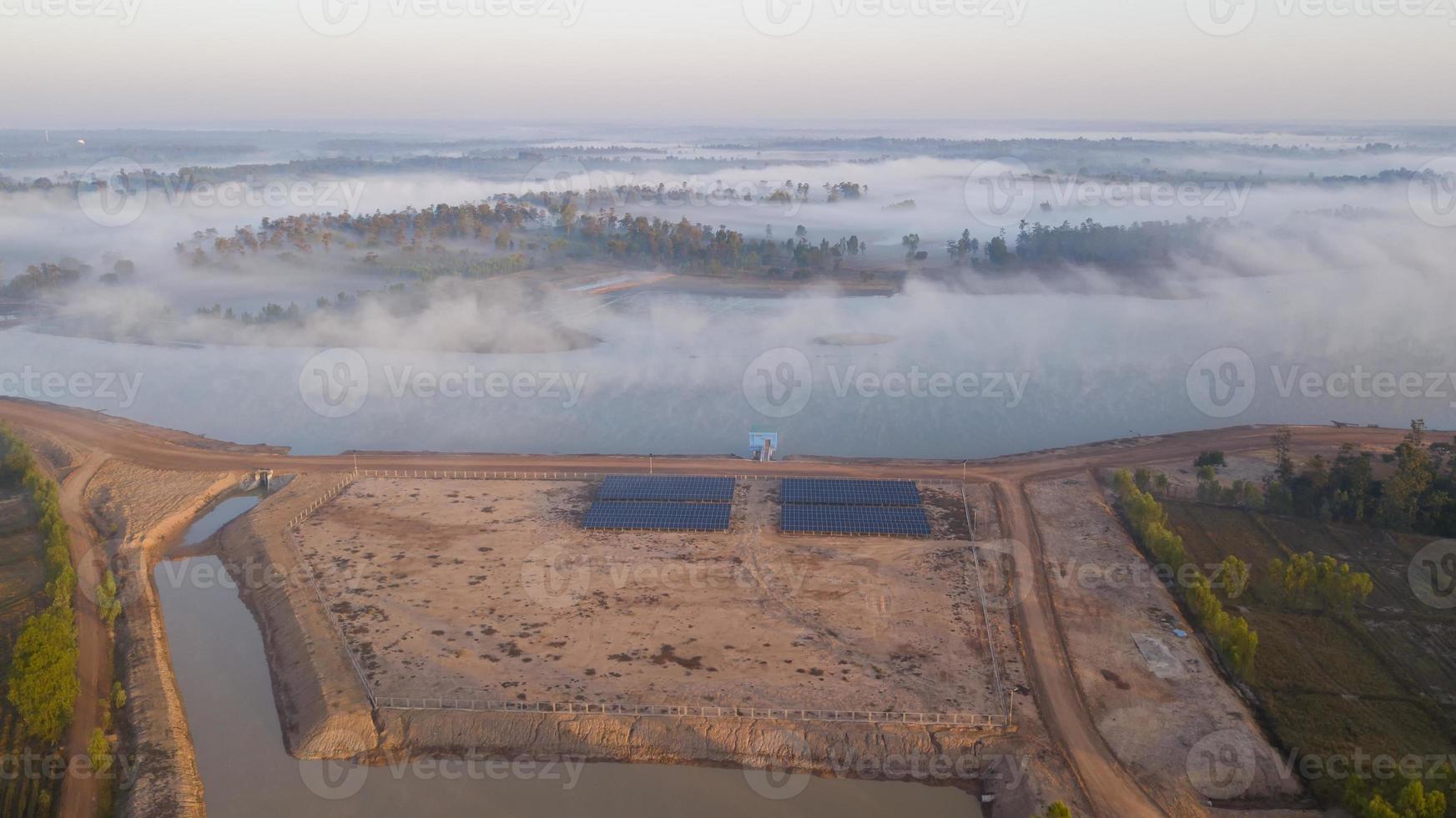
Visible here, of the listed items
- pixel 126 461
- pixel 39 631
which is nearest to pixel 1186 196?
pixel 126 461

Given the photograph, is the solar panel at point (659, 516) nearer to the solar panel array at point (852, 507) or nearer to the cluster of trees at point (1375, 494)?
the solar panel array at point (852, 507)

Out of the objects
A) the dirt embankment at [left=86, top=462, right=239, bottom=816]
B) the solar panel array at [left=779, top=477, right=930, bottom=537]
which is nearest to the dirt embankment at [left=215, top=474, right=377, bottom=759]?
Answer: the dirt embankment at [left=86, top=462, right=239, bottom=816]

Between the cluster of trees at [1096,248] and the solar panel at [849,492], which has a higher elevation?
the cluster of trees at [1096,248]

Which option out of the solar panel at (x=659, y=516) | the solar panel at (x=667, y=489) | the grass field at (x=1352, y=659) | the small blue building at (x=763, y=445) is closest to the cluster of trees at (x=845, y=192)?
the small blue building at (x=763, y=445)

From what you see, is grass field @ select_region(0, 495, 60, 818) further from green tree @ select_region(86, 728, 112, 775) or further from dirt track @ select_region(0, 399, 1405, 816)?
dirt track @ select_region(0, 399, 1405, 816)

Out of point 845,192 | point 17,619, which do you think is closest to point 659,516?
point 17,619

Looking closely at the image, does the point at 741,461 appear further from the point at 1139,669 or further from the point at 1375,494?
the point at 1375,494
